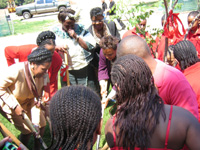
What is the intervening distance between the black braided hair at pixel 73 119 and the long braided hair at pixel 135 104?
24 cm

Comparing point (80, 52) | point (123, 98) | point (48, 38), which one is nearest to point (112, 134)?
point (123, 98)

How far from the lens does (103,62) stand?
156 inches

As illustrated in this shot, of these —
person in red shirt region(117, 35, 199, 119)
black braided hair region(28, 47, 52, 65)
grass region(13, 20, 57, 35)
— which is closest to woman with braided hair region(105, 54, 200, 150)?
person in red shirt region(117, 35, 199, 119)

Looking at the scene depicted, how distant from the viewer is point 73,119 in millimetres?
1464

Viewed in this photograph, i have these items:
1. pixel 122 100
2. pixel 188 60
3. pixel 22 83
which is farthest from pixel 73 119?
pixel 188 60

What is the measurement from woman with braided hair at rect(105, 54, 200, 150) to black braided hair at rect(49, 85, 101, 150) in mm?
223

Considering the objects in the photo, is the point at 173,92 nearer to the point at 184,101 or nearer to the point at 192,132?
the point at 184,101

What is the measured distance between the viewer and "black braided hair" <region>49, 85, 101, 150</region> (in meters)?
1.47

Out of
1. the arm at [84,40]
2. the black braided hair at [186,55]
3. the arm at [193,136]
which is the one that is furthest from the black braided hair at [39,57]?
the arm at [193,136]

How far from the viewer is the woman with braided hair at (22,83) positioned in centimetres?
271

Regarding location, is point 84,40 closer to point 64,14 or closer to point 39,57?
point 64,14

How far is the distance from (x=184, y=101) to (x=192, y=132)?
0.60 metres

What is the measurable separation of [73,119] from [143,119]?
51cm

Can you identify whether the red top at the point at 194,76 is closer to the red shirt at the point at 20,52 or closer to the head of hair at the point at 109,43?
the head of hair at the point at 109,43
